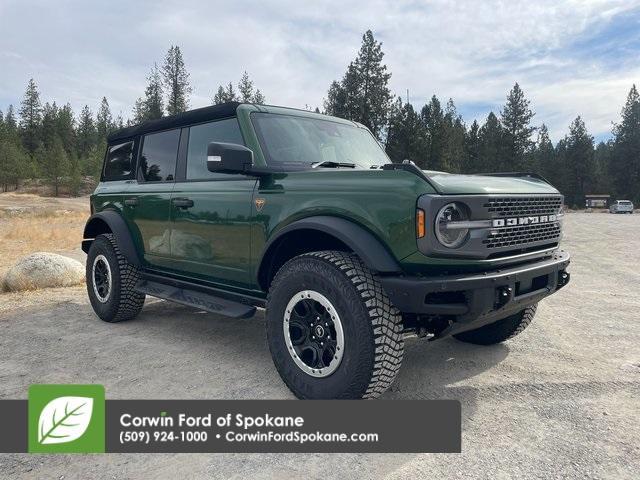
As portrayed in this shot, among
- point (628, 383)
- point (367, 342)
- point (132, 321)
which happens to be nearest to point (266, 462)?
point (367, 342)

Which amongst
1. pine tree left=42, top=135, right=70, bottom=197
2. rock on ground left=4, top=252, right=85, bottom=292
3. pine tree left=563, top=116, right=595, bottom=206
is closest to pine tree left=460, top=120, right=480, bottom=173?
pine tree left=563, top=116, right=595, bottom=206

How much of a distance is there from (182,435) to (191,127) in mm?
2792

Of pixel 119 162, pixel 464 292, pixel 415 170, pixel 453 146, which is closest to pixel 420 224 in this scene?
pixel 415 170

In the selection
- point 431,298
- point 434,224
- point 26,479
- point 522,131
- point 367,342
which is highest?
point 522,131

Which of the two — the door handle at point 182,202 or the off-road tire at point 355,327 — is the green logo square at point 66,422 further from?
the door handle at point 182,202

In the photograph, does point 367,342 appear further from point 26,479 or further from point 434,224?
point 26,479

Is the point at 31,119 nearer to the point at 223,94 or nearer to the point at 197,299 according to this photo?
the point at 223,94

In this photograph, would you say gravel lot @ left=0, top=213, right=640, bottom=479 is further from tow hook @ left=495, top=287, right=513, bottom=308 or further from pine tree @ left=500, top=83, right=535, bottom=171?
pine tree @ left=500, top=83, right=535, bottom=171

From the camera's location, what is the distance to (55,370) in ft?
12.6

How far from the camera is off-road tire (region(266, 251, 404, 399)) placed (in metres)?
2.77

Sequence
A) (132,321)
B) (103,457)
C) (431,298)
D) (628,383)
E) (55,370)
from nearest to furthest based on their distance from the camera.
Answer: (103,457) < (431,298) < (628,383) < (55,370) < (132,321)

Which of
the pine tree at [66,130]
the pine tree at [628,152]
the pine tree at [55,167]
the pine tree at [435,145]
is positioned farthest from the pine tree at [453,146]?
the pine tree at [66,130]

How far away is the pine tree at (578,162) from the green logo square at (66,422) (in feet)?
243

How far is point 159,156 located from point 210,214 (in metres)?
1.34
